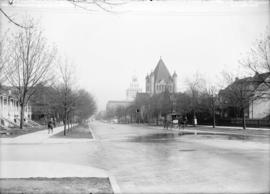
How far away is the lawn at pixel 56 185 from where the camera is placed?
624 cm

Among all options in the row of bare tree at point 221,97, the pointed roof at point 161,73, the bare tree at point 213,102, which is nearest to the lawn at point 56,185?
the row of bare tree at point 221,97

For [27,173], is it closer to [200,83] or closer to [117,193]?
[117,193]

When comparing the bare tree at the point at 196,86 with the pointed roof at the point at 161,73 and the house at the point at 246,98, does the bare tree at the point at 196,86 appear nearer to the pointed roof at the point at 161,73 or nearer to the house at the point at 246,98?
the house at the point at 246,98

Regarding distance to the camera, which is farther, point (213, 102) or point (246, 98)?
point (213, 102)

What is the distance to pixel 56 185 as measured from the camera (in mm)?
6781

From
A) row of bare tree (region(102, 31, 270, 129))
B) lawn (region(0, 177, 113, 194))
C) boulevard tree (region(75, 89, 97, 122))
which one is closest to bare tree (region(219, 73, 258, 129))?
row of bare tree (region(102, 31, 270, 129))

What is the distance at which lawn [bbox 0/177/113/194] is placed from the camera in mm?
6238

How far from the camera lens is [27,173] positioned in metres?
8.21

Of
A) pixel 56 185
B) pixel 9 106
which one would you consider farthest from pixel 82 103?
pixel 56 185

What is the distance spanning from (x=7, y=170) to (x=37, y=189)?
9.20 ft

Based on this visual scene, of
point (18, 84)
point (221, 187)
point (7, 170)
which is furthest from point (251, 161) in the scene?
point (18, 84)

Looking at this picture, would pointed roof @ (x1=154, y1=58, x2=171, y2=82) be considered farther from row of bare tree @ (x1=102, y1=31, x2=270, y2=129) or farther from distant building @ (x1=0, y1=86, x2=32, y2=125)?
distant building @ (x1=0, y1=86, x2=32, y2=125)

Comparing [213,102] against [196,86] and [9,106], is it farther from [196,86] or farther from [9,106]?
[9,106]

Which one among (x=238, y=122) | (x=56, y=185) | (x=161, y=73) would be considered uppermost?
(x=161, y=73)
